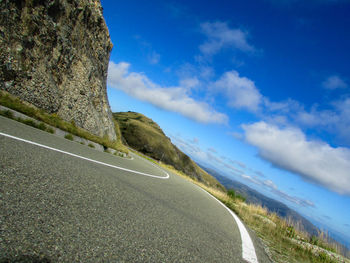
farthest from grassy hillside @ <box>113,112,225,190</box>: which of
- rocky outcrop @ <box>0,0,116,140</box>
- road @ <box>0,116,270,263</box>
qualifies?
road @ <box>0,116,270,263</box>

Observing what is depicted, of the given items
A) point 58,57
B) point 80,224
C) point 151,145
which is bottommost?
point 80,224

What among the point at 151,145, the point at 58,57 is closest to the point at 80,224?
the point at 58,57

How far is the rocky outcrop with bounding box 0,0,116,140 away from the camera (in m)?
10.1

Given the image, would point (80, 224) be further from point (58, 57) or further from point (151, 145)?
point (151, 145)

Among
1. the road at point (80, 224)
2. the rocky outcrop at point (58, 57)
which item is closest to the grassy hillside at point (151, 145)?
the rocky outcrop at point (58, 57)

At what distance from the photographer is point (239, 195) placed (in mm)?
15234

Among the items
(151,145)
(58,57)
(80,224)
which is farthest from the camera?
(151,145)

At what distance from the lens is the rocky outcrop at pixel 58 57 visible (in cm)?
1010

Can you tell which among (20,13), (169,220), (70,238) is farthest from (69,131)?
(70,238)

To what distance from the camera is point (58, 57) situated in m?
13.2

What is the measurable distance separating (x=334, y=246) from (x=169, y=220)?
642cm

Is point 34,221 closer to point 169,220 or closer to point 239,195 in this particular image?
point 169,220

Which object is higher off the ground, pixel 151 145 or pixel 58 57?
pixel 58 57

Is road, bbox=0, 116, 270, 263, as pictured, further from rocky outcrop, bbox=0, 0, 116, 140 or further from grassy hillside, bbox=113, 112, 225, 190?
grassy hillside, bbox=113, 112, 225, 190
